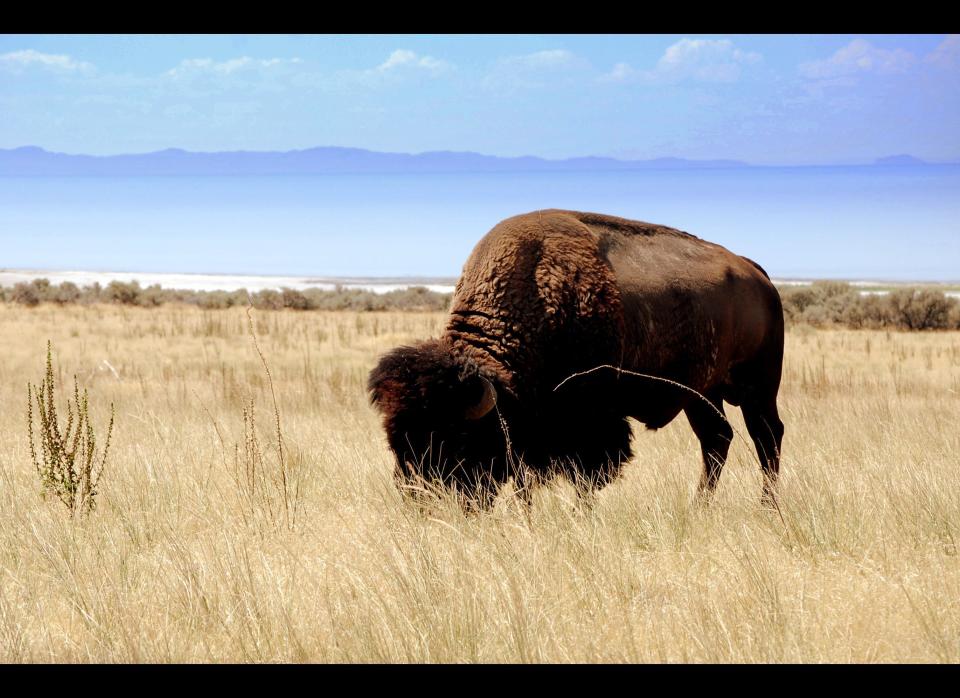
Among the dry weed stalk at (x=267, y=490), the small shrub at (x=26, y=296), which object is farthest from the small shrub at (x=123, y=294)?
the dry weed stalk at (x=267, y=490)

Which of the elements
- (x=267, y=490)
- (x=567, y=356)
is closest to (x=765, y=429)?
(x=567, y=356)

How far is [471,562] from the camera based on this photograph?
3865mm

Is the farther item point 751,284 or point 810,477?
point 751,284

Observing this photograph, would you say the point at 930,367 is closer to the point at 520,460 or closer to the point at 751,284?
the point at 751,284

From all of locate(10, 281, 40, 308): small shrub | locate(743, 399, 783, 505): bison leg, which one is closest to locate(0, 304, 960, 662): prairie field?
locate(743, 399, 783, 505): bison leg

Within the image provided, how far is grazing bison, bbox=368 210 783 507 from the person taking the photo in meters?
4.59

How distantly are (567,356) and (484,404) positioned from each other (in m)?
0.90

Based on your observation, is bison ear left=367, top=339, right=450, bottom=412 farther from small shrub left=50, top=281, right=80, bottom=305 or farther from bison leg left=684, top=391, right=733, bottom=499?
small shrub left=50, top=281, right=80, bottom=305

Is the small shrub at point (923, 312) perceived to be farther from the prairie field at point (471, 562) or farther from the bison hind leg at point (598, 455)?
the bison hind leg at point (598, 455)

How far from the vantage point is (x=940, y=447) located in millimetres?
7020

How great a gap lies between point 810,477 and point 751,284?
6.48 feet
